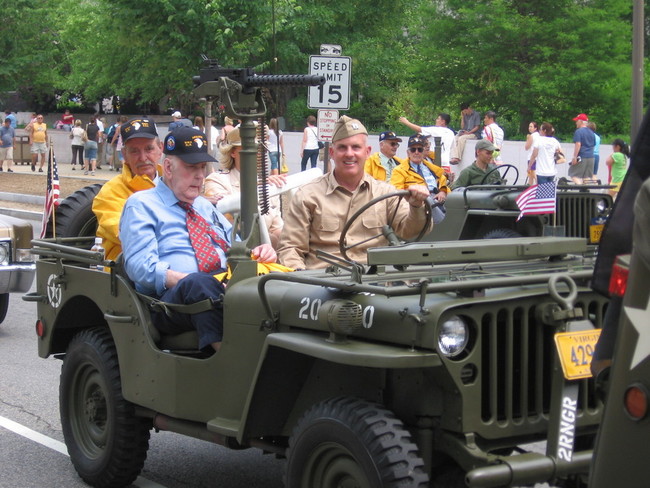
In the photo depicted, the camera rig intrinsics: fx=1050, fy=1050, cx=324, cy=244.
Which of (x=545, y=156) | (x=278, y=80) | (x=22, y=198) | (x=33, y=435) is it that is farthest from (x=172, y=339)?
(x=22, y=198)

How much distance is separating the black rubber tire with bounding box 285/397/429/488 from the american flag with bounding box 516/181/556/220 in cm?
430

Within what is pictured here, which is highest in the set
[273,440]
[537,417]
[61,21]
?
[61,21]

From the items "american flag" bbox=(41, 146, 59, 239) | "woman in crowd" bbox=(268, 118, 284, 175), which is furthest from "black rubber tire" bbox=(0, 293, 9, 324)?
"american flag" bbox=(41, 146, 59, 239)

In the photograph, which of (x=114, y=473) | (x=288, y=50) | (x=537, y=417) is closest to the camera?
(x=537, y=417)

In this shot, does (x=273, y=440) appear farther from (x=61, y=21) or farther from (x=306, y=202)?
(x=61, y=21)

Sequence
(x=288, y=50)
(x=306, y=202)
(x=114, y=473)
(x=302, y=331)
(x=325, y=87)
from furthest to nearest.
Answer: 1. (x=288, y=50)
2. (x=325, y=87)
3. (x=306, y=202)
4. (x=114, y=473)
5. (x=302, y=331)

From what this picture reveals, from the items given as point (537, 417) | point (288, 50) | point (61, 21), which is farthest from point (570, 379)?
point (61, 21)

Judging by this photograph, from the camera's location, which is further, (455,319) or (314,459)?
(314,459)

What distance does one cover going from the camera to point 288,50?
1267 inches

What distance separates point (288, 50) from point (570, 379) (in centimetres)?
2916

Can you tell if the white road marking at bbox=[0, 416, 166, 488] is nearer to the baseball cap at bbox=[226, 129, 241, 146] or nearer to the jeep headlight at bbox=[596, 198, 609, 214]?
the baseball cap at bbox=[226, 129, 241, 146]

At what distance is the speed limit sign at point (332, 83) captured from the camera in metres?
15.2

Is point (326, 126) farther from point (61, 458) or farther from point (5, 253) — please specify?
point (61, 458)

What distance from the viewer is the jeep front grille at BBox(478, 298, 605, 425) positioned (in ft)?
13.0
